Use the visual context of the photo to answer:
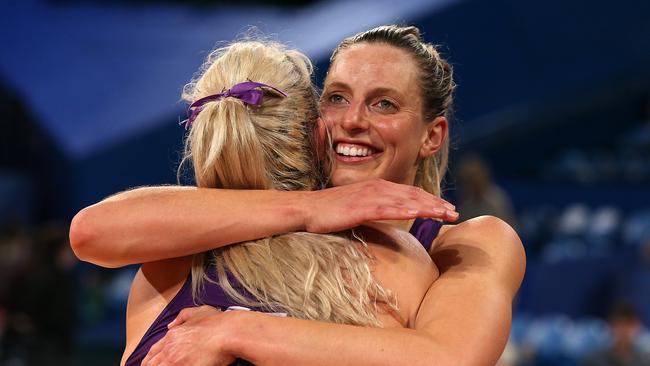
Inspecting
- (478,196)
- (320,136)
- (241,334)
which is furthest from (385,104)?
(478,196)

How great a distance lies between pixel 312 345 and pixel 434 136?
3.11ft

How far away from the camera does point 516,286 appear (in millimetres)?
2318

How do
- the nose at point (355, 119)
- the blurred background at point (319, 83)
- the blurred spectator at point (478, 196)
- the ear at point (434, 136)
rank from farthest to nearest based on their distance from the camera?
the blurred background at point (319, 83)
the blurred spectator at point (478, 196)
the ear at point (434, 136)
the nose at point (355, 119)

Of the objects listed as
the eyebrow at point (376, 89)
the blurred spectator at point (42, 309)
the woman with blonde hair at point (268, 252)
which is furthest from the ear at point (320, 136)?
the blurred spectator at point (42, 309)

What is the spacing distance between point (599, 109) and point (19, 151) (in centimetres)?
541

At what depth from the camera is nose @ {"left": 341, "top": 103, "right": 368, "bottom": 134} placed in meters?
2.51

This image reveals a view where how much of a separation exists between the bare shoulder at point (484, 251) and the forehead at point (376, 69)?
0.38 meters

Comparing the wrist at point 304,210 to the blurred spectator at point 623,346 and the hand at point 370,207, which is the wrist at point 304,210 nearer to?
the hand at point 370,207

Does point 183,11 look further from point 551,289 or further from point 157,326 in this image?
point 157,326

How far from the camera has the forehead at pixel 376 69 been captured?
8.35 ft

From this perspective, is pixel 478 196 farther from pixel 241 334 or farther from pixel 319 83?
pixel 241 334

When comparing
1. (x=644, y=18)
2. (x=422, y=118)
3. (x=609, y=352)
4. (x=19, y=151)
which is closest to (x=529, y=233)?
(x=609, y=352)

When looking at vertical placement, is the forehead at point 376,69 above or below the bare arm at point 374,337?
above

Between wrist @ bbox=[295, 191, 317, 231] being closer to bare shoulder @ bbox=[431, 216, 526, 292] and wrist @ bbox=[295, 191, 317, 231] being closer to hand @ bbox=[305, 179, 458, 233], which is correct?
hand @ bbox=[305, 179, 458, 233]
